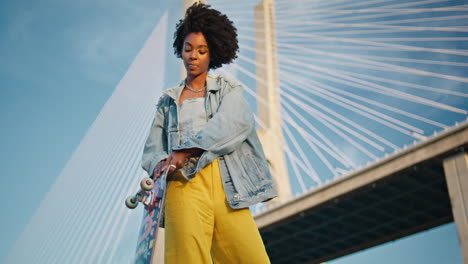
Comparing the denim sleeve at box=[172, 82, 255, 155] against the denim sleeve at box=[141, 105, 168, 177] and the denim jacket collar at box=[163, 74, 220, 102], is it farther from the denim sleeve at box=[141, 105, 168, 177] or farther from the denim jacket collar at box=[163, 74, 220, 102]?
the denim sleeve at box=[141, 105, 168, 177]

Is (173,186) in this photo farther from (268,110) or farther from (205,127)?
(268,110)

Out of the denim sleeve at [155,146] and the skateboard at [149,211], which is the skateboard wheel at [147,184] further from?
the denim sleeve at [155,146]

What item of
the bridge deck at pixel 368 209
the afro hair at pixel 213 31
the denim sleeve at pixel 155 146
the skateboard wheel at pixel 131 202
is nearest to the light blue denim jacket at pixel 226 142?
the denim sleeve at pixel 155 146

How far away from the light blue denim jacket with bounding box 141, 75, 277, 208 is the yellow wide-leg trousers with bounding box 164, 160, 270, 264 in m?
0.05

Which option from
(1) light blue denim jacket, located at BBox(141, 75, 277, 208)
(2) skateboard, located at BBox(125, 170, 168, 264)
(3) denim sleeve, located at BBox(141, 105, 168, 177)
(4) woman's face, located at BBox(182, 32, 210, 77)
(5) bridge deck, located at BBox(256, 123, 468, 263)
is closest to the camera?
(2) skateboard, located at BBox(125, 170, 168, 264)

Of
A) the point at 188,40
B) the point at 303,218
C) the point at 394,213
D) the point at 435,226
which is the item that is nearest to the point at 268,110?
the point at 303,218

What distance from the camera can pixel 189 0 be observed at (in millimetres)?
13844

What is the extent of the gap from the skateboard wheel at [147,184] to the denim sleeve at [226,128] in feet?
0.53

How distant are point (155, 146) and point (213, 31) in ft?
1.82

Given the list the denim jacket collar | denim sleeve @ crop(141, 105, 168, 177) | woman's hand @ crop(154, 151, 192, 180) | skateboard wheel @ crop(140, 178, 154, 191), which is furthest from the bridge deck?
skateboard wheel @ crop(140, 178, 154, 191)

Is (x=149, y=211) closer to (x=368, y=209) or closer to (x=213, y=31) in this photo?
(x=213, y=31)

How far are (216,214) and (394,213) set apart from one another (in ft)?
54.6

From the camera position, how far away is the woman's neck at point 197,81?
2.46m

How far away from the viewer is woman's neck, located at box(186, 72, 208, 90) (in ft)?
8.08
